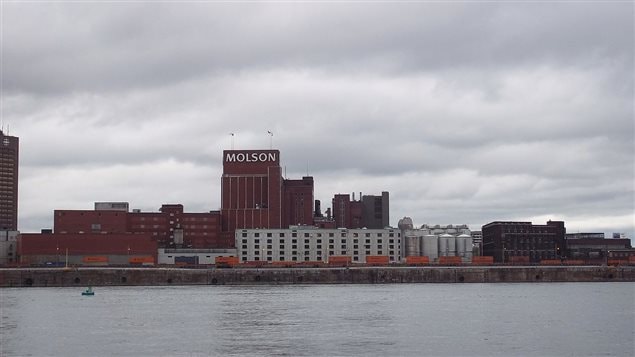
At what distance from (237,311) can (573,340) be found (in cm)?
4994

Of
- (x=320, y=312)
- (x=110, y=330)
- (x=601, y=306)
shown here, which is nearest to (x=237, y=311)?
(x=320, y=312)

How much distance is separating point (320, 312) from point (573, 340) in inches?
1604

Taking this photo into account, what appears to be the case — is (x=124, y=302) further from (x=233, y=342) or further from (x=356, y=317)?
(x=233, y=342)

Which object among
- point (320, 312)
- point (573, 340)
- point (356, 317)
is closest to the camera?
point (573, 340)

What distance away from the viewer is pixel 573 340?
8462cm

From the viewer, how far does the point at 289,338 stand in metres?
84.6

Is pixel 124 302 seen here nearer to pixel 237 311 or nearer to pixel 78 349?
pixel 237 311

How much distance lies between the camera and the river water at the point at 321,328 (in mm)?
77000

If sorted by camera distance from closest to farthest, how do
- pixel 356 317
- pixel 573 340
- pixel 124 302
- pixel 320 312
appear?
pixel 573 340, pixel 356 317, pixel 320 312, pixel 124 302

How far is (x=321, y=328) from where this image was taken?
3725 inches

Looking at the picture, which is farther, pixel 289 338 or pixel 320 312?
pixel 320 312

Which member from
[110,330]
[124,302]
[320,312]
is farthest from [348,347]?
[124,302]

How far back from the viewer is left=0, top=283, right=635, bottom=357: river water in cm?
7700

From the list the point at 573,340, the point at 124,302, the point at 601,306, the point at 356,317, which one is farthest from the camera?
the point at 124,302
